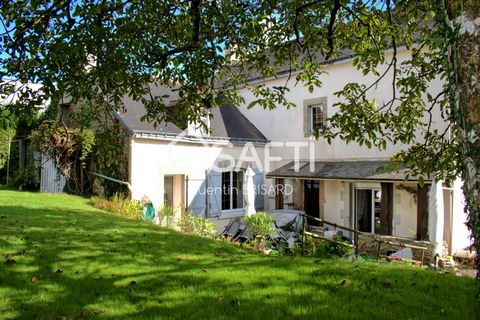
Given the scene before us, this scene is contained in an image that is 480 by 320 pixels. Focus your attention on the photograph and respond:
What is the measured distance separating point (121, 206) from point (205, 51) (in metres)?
10.1

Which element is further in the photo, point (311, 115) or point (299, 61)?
point (311, 115)

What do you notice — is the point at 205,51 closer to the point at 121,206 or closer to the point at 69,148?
the point at 121,206

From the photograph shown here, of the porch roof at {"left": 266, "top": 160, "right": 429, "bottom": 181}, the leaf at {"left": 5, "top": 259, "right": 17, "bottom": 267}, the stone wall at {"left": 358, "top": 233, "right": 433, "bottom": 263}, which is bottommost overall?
the stone wall at {"left": 358, "top": 233, "right": 433, "bottom": 263}

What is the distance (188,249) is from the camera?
24.9 ft

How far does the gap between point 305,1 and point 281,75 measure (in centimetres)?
1246

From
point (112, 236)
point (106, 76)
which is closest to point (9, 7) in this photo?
point (106, 76)

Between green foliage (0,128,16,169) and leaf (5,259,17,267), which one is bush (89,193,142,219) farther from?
green foliage (0,128,16,169)

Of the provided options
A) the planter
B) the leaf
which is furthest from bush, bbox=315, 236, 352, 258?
the leaf

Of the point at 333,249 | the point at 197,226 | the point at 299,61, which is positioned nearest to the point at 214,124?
the point at 299,61

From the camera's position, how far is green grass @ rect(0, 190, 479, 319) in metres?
3.97

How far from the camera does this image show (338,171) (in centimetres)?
1588

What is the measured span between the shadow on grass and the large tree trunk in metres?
1.84

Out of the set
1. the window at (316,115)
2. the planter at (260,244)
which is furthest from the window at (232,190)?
the planter at (260,244)

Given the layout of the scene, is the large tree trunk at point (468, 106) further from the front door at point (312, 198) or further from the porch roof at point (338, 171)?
the front door at point (312, 198)
